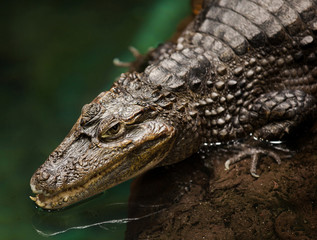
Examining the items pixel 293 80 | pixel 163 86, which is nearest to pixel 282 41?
pixel 293 80

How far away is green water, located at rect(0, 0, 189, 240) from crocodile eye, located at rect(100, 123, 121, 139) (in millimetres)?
700

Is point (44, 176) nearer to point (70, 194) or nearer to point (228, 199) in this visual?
point (70, 194)

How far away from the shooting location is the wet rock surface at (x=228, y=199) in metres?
3.15

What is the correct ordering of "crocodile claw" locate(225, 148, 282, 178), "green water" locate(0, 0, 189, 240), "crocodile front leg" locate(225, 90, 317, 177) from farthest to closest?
"crocodile front leg" locate(225, 90, 317, 177) < "crocodile claw" locate(225, 148, 282, 178) < "green water" locate(0, 0, 189, 240)

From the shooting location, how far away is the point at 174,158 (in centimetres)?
381

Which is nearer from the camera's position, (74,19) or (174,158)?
(174,158)

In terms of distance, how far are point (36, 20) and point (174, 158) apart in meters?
3.28

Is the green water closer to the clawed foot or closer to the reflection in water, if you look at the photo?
the reflection in water

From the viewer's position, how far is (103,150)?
129 inches

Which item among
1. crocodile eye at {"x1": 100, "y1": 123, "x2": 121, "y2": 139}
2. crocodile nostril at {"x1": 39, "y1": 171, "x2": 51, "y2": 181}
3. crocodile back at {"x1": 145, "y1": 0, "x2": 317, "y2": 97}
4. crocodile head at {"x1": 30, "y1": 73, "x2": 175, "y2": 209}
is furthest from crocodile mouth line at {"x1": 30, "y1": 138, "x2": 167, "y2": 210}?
crocodile back at {"x1": 145, "y1": 0, "x2": 317, "y2": 97}

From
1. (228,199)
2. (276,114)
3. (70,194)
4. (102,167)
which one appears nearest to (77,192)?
(70,194)

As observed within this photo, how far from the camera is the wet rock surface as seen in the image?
10.3 feet

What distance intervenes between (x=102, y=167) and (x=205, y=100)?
125cm

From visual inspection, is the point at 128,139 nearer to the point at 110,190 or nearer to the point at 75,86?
the point at 110,190
